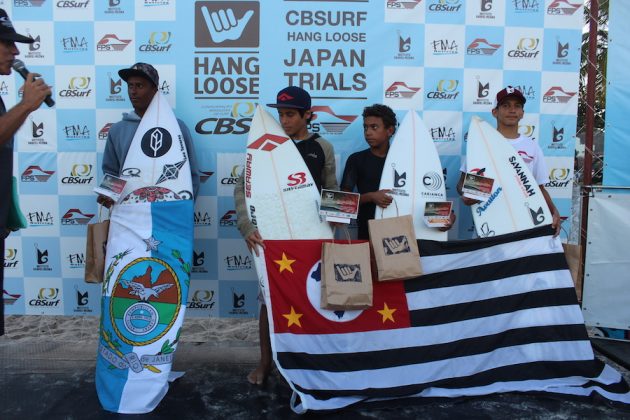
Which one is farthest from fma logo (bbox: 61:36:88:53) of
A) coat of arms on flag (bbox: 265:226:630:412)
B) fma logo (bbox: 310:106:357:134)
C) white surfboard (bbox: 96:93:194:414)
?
coat of arms on flag (bbox: 265:226:630:412)

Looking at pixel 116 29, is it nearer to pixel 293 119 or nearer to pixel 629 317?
pixel 293 119

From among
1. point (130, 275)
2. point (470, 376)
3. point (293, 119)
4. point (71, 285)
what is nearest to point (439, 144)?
point (293, 119)

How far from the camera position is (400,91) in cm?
327

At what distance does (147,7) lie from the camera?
322cm

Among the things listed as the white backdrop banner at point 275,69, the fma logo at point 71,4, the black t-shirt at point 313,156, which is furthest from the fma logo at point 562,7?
the fma logo at point 71,4

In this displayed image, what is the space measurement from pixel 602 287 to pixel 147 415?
10.1 feet

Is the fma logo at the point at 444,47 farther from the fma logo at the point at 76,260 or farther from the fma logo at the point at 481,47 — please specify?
the fma logo at the point at 76,260

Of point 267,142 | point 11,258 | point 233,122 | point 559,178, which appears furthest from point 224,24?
point 559,178

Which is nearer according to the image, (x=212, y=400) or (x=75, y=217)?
(x=212, y=400)

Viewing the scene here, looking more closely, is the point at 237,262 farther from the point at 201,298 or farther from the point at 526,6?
the point at 526,6

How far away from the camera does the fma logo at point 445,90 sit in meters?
3.27

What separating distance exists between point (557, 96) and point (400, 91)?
1082mm

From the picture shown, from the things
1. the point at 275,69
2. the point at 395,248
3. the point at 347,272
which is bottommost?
the point at 347,272

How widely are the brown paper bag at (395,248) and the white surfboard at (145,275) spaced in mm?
1065
